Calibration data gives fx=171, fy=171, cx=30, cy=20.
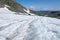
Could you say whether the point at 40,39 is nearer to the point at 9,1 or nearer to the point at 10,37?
the point at 10,37

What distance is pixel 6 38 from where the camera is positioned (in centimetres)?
319

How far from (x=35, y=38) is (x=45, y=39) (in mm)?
192

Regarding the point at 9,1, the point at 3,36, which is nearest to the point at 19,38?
the point at 3,36

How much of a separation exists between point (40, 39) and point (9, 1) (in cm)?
1593

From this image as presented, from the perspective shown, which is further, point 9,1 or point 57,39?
point 9,1

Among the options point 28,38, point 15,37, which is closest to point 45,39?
point 28,38

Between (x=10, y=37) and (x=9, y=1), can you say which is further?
(x=9, y=1)

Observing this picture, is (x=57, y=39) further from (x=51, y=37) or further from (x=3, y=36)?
(x=3, y=36)

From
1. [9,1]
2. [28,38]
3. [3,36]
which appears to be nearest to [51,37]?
[28,38]

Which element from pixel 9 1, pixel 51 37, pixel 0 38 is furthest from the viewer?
pixel 9 1

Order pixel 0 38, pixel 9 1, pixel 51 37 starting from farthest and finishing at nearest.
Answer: pixel 9 1
pixel 51 37
pixel 0 38

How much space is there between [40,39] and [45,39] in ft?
0.31

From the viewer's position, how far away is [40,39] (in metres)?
3.21

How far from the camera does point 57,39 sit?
322 cm
